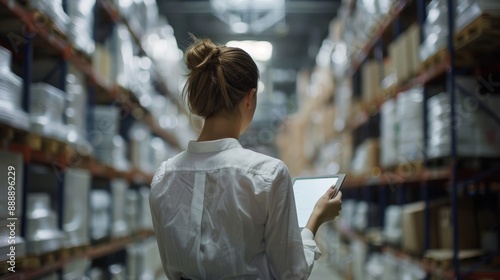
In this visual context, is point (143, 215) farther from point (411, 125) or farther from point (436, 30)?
point (436, 30)

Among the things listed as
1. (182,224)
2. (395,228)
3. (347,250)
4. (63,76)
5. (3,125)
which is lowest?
(347,250)

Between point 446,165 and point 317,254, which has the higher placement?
point 446,165

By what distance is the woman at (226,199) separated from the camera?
1.99 metres

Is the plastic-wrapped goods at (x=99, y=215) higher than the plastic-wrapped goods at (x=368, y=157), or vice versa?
the plastic-wrapped goods at (x=368, y=157)

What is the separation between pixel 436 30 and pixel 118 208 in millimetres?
3804

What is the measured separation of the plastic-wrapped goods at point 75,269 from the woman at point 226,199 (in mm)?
2853

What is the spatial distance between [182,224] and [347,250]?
8339 millimetres

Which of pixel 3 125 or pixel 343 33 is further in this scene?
pixel 343 33

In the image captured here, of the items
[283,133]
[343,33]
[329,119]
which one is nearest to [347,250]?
[329,119]

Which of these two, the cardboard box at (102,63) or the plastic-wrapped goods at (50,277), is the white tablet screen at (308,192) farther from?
the cardboard box at (102,63)

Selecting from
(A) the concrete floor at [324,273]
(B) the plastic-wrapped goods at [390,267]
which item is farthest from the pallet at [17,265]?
(A) the concrete floor at [324,273]

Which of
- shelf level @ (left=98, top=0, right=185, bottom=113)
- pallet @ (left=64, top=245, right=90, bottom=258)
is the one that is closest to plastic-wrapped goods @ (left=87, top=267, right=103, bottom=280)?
pallet @ (left=64, top=245, right=90, bottom=258)

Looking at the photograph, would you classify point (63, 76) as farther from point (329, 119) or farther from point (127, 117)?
point (329, 119)

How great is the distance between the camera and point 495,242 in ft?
15.8
